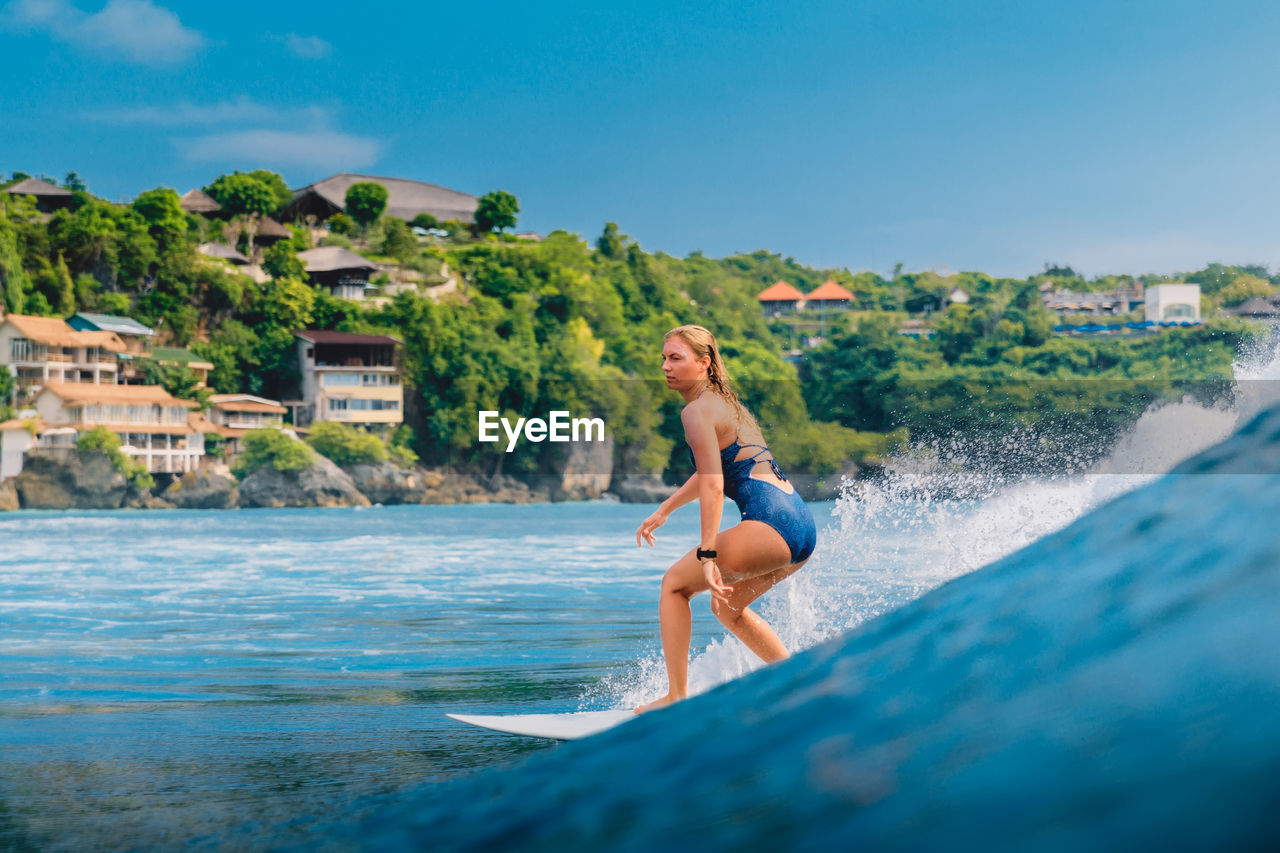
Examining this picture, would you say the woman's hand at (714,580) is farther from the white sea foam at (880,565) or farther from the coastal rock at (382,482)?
the coastal rock at (382,482)

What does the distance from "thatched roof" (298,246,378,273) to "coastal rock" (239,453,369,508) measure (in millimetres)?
21258

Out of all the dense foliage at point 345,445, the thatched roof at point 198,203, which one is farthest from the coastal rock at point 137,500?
the thatched roof at point 198,203

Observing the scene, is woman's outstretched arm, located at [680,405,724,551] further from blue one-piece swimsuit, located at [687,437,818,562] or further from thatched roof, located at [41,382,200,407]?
thatched roof, located at [41,382,200,407]

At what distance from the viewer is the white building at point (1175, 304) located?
9288 cm

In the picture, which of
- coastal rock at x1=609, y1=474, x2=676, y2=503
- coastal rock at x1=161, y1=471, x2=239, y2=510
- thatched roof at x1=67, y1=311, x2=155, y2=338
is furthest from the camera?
coastal rock at x1=609, y1=474, x2=676, y2=503

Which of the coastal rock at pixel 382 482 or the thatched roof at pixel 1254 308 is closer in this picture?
the coastal rock at pixel 382 482

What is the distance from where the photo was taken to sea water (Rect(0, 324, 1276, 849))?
416 centimetres

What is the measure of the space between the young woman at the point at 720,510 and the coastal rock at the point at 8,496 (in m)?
64.0

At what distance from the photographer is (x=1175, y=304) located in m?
94.3

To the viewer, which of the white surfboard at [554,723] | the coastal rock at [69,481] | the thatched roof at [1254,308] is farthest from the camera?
the thatched roof at [1254,308]

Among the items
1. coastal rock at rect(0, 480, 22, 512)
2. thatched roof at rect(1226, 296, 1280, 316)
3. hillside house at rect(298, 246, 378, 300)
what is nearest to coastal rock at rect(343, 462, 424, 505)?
coastal rock at rect(0, 480, 22, 512)

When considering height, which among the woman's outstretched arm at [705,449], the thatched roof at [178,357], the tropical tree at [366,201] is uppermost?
the tropical tree at [366,201]

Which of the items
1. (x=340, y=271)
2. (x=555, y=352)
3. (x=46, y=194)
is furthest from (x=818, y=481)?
(x=46, y=194)

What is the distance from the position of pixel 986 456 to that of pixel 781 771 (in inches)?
2750
